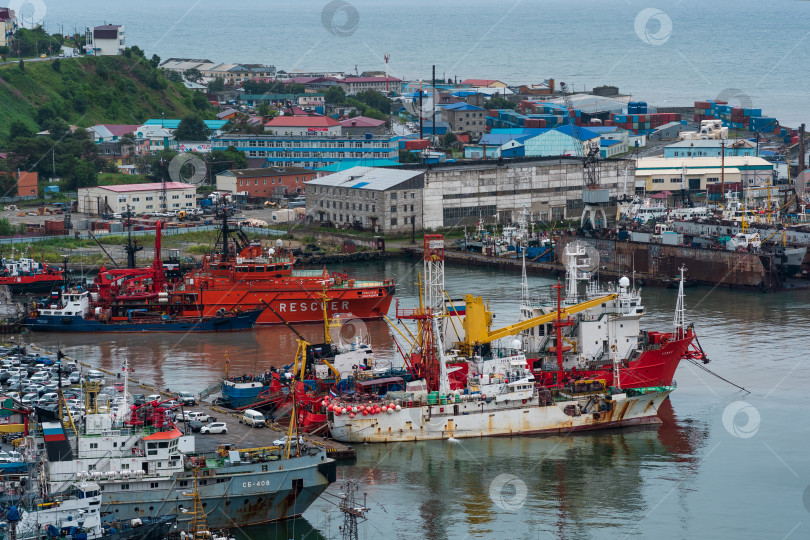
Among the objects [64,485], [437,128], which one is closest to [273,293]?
[64,485]

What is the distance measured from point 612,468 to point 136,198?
31.4 m

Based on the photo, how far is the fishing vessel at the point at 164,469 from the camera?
18.4m

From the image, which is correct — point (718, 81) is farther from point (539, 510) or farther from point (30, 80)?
point (539, 510)

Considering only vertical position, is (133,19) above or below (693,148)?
above

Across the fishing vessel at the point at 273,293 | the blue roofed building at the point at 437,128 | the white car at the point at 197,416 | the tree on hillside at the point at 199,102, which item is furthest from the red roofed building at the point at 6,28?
the white car at the point at 197,416

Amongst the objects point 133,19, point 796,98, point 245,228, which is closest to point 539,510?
point 245,228

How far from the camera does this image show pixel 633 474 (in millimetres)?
22078

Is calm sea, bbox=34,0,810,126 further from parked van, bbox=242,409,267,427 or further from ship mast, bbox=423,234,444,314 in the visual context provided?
parked van, bbox=242,409,267,427

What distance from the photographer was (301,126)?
6150cm

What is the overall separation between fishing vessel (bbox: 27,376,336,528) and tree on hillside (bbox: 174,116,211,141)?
44382 mm

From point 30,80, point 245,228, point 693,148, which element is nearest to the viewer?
point 245,228

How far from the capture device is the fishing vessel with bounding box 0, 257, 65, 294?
37.4 metres

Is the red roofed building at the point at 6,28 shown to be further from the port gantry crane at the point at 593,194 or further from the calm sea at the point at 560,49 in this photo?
the calm sea at the point at 560,49

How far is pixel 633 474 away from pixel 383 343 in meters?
10.6
